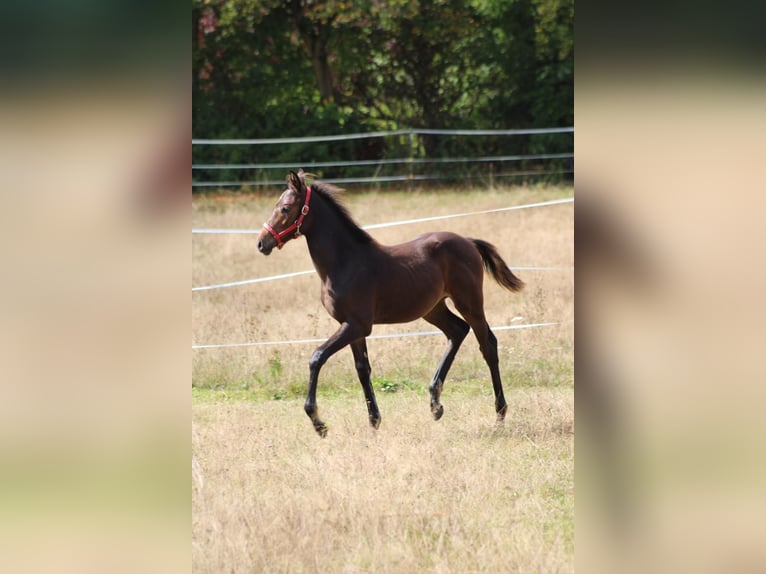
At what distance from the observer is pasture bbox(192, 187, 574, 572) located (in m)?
3.50

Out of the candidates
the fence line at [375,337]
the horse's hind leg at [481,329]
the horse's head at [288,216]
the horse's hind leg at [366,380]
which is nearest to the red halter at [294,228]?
the horse's head at [288,216]

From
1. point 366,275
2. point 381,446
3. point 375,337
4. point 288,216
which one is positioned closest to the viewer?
point 381,446

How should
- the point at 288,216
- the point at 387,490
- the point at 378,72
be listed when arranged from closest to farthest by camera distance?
the point at 387,490
the point at 288,216
the point at 378,72

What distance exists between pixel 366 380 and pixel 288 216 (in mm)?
1123

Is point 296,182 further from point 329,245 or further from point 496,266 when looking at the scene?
point 496,266

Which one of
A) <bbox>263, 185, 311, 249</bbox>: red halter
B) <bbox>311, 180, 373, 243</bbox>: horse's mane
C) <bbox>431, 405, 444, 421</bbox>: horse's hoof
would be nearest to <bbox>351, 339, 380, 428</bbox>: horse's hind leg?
<bbox>431, 405, 444, 421</bbox>: horse's hoof

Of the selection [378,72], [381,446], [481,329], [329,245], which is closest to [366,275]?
[329,245]

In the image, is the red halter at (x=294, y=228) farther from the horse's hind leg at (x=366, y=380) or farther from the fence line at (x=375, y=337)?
the fence line at (x=375, y=337)

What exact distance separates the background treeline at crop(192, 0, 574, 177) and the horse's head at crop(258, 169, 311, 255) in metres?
13.9

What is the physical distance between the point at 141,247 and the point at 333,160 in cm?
1820

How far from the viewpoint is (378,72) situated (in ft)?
71.8

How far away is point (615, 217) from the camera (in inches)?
57.4

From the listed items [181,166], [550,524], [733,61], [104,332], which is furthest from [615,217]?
[550,524]

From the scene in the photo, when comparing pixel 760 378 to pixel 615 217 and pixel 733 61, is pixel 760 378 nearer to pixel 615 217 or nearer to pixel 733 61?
pixel 615 217
